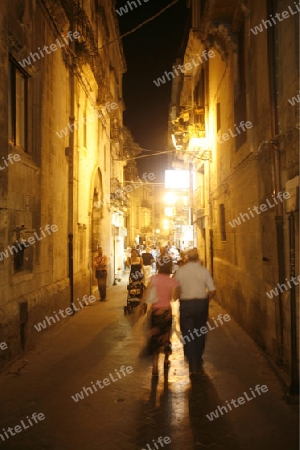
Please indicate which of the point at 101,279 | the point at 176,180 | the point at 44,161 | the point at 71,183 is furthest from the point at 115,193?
the point at 44,161

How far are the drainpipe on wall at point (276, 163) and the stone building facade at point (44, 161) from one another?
4.70m

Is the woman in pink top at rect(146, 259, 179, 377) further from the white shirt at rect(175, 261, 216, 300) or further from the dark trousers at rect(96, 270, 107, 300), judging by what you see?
the dark trousers at rect(96, 270, 107, 300)

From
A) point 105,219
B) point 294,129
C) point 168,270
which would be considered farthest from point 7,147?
point 105,219

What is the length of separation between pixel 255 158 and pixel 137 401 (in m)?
5.23

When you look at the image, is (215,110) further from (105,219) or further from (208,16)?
(105,219)

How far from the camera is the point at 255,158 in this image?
8.30 meters

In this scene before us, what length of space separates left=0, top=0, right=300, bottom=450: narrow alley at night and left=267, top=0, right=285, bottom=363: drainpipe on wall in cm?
2

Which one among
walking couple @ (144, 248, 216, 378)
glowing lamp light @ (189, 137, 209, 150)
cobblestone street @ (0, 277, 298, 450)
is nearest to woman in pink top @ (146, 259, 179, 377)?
walking couple @ (144, 248, 216, 378)

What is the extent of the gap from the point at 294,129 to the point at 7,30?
17.8 feet

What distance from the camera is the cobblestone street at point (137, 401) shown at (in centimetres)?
451

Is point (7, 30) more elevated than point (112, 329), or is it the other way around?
point (7, 30)

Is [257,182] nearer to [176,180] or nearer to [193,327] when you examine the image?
[193,327]

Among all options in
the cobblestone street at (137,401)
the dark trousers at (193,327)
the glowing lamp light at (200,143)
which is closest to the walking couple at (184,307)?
the dark trousers at (193,327)

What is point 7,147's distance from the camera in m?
7.47
